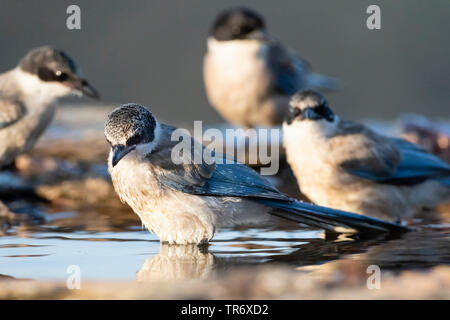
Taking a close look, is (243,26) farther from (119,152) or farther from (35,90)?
(119,152)

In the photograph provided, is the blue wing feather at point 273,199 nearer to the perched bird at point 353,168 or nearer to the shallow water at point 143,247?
the shallow water at point 143,247

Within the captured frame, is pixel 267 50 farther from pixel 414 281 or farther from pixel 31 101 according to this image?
pixel 414 281

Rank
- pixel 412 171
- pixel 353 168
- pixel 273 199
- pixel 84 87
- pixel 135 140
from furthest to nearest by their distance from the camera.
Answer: pixel 84 87
pixel 412 171
pixel 353 168
pixel 273 199
pixel 135 140

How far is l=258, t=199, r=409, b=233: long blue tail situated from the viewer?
473 cm

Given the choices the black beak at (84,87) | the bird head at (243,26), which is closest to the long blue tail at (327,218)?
the black beak at (84,87)

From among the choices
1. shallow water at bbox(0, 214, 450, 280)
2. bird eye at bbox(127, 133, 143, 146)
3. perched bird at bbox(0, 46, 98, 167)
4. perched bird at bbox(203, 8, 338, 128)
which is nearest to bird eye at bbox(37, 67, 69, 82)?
perched bird at bbox(0, 46, 98, 167)

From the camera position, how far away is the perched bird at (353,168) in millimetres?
5355

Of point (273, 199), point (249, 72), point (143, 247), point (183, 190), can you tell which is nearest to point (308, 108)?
point (273, 199)

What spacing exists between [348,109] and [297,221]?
8361 mm

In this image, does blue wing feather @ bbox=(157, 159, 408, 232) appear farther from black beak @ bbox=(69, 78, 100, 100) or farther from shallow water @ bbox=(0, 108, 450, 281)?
black beak @ bbox=(69, 78, 100, 100)

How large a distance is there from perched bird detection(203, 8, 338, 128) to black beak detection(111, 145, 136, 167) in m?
4.41

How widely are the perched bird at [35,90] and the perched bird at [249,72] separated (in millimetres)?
2230

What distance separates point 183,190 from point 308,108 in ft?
4.35

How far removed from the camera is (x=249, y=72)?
8.75 m
